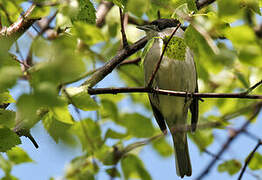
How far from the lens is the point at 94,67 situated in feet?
12.3

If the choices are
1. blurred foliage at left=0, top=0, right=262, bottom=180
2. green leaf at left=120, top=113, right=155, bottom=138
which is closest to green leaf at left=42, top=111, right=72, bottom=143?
blurred foliage at left=0, top=0, right=262, bottom=180

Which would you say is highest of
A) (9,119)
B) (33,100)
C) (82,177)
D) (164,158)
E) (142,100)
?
(33,100)

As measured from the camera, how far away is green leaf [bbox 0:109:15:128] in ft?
8.03

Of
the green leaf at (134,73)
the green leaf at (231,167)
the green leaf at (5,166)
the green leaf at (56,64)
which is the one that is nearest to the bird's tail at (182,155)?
the green leaf at (134,73)

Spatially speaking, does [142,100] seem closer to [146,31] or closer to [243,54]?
[146,31]

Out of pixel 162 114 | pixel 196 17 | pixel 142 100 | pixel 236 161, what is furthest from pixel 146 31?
pixel 196 17

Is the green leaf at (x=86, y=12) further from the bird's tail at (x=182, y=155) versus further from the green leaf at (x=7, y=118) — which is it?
the bird's tail at (x=182, y=155)

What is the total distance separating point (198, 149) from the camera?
4.20m

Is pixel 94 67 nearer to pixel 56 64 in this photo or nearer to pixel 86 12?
pixel 86 12

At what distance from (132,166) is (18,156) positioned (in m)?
1.06

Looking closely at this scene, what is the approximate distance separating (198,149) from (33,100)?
10.0 feet

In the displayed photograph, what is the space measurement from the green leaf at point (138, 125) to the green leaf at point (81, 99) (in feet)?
3.35

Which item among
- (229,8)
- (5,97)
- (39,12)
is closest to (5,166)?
(5,97)

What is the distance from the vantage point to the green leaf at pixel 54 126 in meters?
2.25
